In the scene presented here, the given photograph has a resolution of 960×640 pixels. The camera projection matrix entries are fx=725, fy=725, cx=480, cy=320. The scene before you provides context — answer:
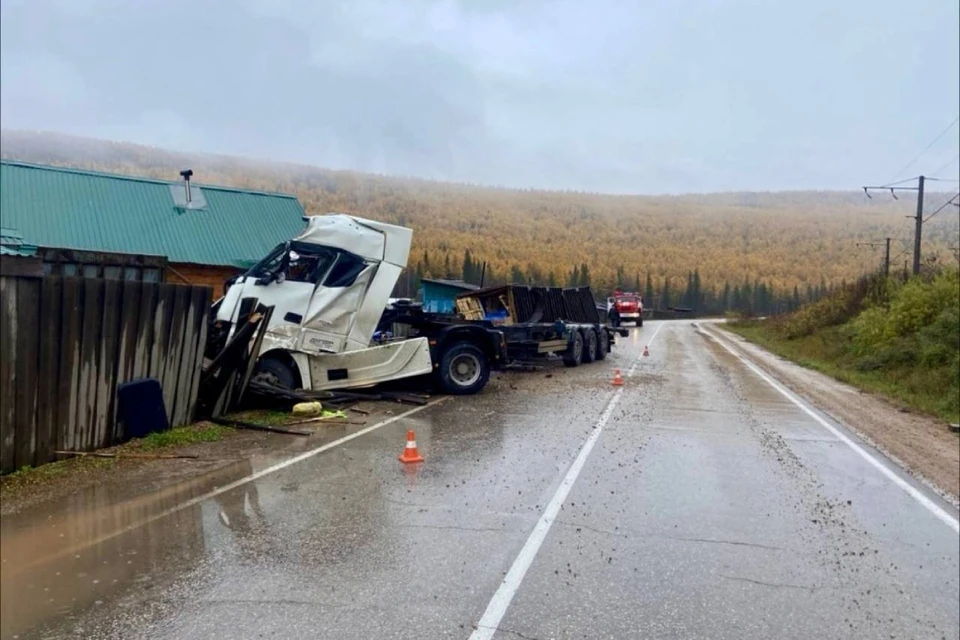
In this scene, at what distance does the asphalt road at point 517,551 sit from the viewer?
13.8 feet

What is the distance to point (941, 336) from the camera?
19.6 meters

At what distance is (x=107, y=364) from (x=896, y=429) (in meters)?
11.7

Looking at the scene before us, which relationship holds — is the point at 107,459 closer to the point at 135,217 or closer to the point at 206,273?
the point at 206,273

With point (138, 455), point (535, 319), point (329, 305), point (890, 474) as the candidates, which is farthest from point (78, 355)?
point (535, 319)

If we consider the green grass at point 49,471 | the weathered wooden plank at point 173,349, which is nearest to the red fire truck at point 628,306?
the weathered wooden plank at point 173,349

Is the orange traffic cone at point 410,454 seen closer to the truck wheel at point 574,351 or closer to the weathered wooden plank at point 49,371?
the weathered wooden plank at point 49,371

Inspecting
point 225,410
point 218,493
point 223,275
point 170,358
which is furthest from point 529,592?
point 223,275

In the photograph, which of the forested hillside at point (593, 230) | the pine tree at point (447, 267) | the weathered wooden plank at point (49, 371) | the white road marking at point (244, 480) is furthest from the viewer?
the forested hillside at point (593, 230)

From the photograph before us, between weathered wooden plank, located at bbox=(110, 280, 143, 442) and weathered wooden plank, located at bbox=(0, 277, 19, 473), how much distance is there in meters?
1.27

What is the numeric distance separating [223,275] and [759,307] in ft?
243

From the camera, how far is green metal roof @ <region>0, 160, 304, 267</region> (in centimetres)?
2236

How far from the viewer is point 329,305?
461 inches

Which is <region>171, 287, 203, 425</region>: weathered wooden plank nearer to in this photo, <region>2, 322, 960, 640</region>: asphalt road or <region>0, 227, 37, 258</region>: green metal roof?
<region>2, 322, 960, 640</region>: asphalt road

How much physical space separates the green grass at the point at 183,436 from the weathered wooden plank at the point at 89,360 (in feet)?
2.08
